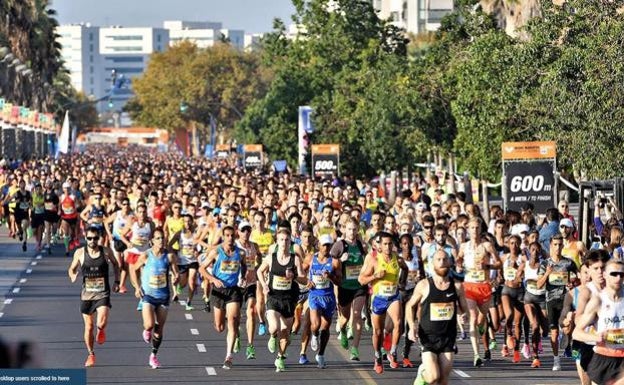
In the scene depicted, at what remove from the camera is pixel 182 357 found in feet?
66.1

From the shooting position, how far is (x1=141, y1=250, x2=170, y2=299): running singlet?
18.9 m

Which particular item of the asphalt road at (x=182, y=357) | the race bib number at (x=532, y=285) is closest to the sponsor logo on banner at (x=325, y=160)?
the asphalt road at (x=182, y=357)

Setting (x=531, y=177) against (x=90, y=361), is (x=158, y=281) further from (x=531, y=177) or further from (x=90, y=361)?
(x=531, y=177)

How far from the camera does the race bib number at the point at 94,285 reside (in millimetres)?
19172

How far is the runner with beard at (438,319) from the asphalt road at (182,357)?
240cm

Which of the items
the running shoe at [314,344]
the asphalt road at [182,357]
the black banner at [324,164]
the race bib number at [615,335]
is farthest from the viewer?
the black banner at [324,164]

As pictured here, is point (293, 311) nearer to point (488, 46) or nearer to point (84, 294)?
point (84, 294)

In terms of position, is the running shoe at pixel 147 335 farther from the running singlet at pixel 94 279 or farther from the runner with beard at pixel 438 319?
the runner with beard at pixel 438 319

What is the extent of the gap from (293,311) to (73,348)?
309 cm

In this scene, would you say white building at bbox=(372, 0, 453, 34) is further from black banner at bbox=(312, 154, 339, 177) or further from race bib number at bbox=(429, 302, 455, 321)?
race bib number at bbox=(429, 302, 455, 321)

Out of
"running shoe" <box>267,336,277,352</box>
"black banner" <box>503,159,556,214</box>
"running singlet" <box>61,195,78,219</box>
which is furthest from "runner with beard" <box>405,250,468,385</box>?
"running singlet" <box>61,195,78,219</box>

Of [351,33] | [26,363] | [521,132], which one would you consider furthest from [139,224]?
[351,33]

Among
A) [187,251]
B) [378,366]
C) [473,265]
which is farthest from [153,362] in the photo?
[187,251]

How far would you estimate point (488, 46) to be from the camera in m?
38.4
